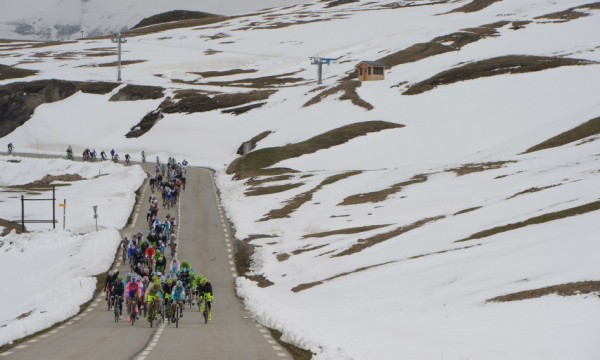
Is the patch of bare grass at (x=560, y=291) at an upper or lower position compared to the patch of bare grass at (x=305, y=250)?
upper

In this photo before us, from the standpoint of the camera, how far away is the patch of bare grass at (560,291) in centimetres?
2002

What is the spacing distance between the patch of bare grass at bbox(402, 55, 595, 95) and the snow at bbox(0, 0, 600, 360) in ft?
6.74

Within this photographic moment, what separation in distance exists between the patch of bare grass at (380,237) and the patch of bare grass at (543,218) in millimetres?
6561

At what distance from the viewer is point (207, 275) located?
4238cm

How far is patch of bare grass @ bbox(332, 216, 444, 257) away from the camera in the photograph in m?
40.1

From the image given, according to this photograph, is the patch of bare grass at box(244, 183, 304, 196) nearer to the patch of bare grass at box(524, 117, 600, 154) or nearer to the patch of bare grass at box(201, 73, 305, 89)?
the patch of bare grass at box(524, 117, 600, 154)

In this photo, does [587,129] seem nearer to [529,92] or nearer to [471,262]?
[529,92]

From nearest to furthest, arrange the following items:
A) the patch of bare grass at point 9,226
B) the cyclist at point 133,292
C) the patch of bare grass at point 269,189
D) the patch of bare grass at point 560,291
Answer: the patch of bare grass at point 560,291
the cyclist at point 133,292
the patch of bare grass at point 9,226
the patch of bare grass at point 269,189

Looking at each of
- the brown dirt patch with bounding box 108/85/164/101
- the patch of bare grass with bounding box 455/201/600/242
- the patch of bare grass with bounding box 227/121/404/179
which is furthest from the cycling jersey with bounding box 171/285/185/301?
the brown dirt patch with bounding box 108/85/164/101

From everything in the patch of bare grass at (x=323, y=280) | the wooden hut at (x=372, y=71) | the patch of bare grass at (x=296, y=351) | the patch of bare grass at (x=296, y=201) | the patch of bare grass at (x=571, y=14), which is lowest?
the patch of bare grass at (x=296, y=201)

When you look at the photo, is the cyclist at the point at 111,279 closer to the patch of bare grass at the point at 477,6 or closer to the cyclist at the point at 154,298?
the cyclist at the point at 154,298

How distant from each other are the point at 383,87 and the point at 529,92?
24.1 meters

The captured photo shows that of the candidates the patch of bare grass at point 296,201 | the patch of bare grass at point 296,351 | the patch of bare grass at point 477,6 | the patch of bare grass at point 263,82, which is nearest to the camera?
the patch of bare grass at point 296,351

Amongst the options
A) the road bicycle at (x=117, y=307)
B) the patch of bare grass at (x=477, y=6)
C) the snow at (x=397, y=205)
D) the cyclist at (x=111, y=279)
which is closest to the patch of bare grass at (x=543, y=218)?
the snow at (x=397, y=205)
